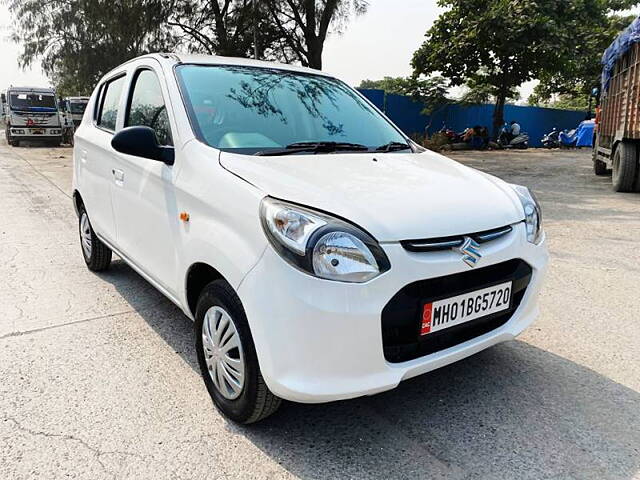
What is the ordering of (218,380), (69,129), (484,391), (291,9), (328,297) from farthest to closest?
1. (69,129)
2. (291,9)
3. (484,391)
4. (218,380)
5. (328,297)

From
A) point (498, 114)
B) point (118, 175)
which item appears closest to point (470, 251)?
point (118, 175)

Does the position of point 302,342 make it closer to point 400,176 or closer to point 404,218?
point 404,218

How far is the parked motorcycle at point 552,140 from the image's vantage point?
24.7 m

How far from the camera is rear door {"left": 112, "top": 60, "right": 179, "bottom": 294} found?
273cm

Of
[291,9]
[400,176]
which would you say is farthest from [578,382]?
[291,9]

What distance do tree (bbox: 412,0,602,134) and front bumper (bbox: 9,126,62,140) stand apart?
618 inches

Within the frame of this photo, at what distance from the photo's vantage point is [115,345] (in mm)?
3158

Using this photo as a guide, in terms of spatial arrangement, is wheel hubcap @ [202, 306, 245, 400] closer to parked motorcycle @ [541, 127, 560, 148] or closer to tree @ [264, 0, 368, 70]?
tree @ [264, 0, 368, 70]

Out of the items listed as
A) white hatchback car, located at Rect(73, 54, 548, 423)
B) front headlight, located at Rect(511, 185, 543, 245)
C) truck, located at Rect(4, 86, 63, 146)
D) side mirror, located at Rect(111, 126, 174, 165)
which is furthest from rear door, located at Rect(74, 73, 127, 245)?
truck, located at Rect(4, 86, 63, 146)

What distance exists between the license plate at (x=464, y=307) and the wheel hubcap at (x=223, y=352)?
790mm

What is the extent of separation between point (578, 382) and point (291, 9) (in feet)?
49.0

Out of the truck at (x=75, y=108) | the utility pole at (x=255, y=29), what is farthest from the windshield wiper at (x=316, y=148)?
the truck at (x=75, y=108)

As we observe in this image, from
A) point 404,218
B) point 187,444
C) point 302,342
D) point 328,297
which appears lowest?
point 187,444

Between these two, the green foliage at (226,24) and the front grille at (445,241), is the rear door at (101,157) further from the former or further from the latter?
the green foliage at (226,24)
